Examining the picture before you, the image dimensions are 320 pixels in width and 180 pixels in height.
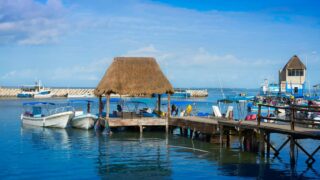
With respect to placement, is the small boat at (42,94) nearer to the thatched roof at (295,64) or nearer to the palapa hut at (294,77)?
the palapa hut at (294,77)

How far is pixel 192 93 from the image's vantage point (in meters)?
143

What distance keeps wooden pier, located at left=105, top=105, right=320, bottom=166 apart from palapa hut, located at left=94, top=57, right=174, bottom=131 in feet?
7.49

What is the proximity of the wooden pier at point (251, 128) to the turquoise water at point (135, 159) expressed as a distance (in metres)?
0.72

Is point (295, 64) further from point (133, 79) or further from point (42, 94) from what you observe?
point (42, 94)

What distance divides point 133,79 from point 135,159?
502 inches

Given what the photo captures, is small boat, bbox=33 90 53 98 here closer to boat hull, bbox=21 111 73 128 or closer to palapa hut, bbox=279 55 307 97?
palapa hut, bbox=279 55 307 97

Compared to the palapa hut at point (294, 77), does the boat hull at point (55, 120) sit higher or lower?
lower

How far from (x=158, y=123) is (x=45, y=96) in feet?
279

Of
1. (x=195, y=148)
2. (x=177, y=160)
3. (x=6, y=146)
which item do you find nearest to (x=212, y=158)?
(x=177, y=160)

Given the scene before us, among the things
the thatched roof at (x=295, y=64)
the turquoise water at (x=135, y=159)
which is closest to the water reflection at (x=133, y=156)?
the turquoise water at (x=135, y=159)

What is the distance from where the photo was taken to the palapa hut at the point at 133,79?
36.3 m

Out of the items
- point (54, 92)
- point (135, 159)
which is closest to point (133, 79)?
→ point (135, 159)

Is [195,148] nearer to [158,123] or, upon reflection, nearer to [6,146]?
[158,123]

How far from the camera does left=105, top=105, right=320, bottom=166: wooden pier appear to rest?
75.1 ft
